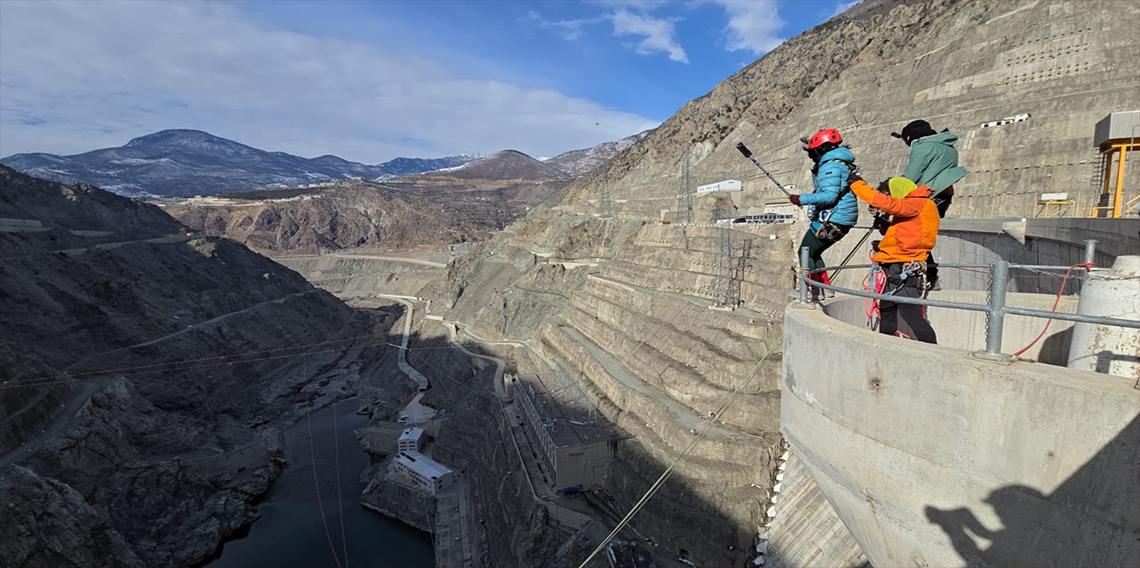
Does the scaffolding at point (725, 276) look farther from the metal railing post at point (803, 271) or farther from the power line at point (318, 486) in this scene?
the power line at point (318, 486)

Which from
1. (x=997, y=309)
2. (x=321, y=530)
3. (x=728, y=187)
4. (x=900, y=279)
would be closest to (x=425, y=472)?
(x=321, y=530)

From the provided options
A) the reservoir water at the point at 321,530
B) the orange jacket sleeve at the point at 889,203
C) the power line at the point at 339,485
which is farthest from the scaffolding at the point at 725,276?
→ the power line at the point at 339,485

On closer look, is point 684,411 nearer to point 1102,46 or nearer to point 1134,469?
point 1134,469

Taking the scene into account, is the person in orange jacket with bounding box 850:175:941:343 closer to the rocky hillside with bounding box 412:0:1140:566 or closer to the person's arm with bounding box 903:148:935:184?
the person's arm with bounding box 903:148:935:184

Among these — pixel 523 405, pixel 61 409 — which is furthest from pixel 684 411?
pixel 61 409

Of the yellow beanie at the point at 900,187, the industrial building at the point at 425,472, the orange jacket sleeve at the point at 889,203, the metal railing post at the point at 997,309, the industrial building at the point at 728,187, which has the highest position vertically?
the industrial building at the point at 728,187

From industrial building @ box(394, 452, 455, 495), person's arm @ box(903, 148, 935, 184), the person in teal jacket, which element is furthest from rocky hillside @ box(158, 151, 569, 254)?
person's arm @ box(903, 148, 935, 184)
